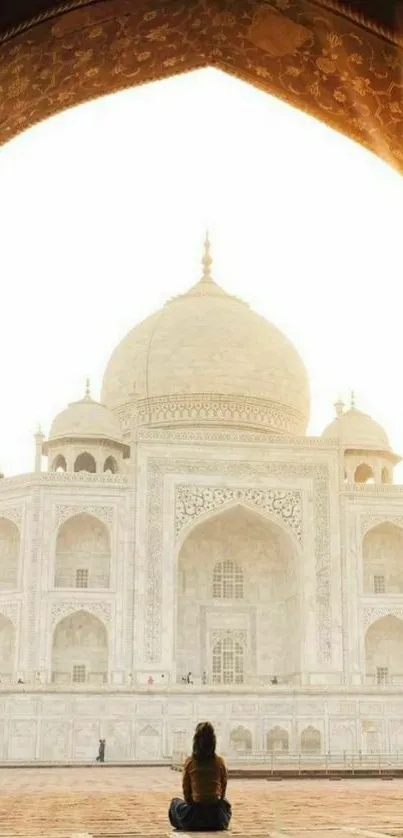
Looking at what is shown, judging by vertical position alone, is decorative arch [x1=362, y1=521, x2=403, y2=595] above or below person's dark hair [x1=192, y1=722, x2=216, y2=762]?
above

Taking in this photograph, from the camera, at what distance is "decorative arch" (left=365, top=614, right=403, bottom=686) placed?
20.3 metres

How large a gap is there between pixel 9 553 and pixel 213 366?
582 cm

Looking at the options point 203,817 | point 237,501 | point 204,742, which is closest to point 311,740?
point 237,501

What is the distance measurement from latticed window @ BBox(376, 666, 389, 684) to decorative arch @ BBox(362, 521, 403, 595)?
1288 millimetres

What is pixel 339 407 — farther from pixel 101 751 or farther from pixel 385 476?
pixel 101 751

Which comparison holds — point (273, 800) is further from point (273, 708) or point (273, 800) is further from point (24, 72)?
point (273, 708)

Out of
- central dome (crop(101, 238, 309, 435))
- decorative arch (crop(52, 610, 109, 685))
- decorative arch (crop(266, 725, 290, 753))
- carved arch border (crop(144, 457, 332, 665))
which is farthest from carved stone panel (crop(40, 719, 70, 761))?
central dome (crop(101, 238, 309, 435))

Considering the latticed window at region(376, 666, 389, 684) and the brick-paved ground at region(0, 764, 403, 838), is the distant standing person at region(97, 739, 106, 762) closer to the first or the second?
the brick-paved ground at region(0, 764, 403, 838)

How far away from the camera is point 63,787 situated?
1015cm

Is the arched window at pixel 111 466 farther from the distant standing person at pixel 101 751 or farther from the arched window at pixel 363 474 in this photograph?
the distant standing person at pixel 101 751

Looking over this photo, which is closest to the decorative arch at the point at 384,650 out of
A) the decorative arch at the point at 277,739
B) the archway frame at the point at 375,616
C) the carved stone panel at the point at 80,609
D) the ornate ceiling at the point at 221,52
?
the archway frame at the point at 375,616

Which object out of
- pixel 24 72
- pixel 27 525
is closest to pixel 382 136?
pixel 24 72

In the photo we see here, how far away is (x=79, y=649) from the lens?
19703 millimetres

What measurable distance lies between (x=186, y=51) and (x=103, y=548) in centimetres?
1654
